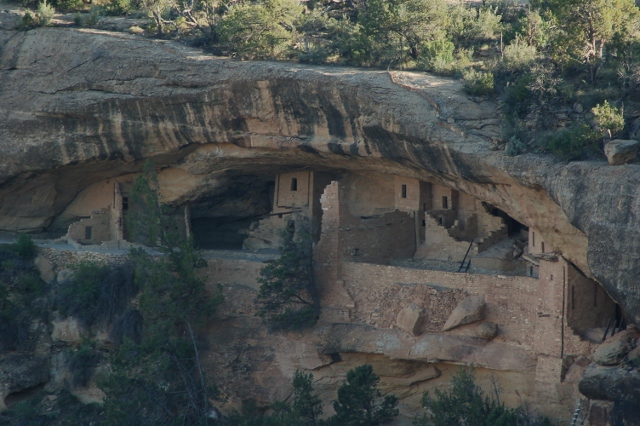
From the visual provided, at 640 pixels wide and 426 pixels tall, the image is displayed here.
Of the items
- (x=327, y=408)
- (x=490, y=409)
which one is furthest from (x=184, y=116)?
(x=490, y=409)

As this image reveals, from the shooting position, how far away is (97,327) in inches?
1041

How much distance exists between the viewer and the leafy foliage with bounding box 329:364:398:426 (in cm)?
2297

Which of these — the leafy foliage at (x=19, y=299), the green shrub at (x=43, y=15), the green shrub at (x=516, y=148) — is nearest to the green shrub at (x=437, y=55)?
the green shrub at (x=516, y=148)

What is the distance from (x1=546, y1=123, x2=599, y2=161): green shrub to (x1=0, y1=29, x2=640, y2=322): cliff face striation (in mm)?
250

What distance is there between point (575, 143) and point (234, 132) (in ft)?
27.6

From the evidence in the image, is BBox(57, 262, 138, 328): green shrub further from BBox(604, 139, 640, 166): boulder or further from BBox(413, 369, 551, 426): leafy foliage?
BBox(604, 139, 640, 166): boulder

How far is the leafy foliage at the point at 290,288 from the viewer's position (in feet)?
→ 80.0

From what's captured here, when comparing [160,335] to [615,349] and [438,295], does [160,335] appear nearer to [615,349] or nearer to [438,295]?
[438,295]

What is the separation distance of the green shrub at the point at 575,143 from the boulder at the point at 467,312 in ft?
12.1

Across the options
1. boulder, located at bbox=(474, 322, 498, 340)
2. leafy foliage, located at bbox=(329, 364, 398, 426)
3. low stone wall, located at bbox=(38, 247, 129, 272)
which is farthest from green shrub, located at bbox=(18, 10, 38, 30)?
boulder, located at bbox=(474, 322, 498, 340)

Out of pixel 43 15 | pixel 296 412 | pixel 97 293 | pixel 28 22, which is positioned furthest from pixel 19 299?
pixel 296 412

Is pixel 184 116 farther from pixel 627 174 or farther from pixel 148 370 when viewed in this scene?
pixel 627 174

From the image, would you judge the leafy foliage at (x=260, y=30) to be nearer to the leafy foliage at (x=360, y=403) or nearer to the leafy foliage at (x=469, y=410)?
the leafy foliage at (x=360, y=403)

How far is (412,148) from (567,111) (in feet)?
10.6
